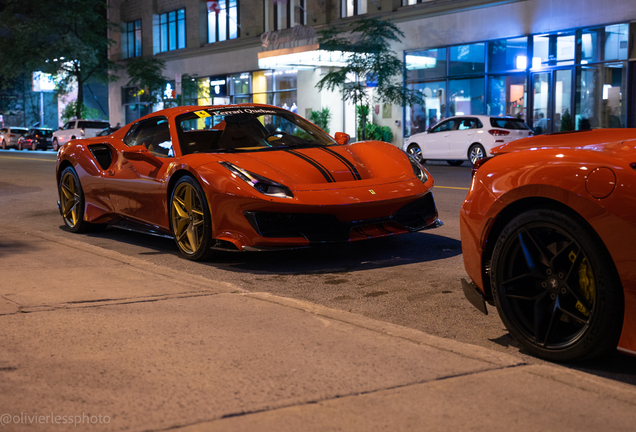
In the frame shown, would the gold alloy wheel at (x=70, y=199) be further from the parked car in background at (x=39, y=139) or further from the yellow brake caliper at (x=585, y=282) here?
the parked car in background at (x=39, y=139)

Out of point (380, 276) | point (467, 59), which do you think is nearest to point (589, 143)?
point (380, 276)

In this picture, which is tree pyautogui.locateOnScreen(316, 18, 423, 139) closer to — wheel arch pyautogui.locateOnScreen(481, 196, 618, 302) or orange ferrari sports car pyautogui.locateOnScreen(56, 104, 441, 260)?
orange ferrari sports car pyautogui.locateOnScreen(56, 104, 441, 260)

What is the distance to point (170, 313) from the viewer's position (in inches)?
178

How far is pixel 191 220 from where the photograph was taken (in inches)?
257

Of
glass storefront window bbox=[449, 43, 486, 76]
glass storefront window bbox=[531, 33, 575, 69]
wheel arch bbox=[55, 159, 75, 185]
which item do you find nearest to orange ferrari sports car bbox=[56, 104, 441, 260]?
wheel arch bbox=[55, 159, 75, 185]

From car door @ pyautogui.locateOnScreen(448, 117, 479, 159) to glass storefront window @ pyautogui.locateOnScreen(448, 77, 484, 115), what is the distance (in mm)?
5703

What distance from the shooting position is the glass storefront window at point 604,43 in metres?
22.7

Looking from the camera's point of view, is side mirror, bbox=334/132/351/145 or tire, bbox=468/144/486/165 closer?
side mirror, bbox=334/132/351/145

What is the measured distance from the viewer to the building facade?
76.7ft

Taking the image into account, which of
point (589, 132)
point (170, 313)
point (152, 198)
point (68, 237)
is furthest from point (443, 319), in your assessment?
point (68, 237)

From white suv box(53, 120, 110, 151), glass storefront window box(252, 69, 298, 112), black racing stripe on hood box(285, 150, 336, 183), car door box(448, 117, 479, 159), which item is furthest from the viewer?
white suv box(53, 120, 110, 151)

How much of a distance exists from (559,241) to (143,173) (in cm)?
477

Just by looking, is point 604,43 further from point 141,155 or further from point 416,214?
point 141,155

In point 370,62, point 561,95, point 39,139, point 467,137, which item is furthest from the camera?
point 39,139
